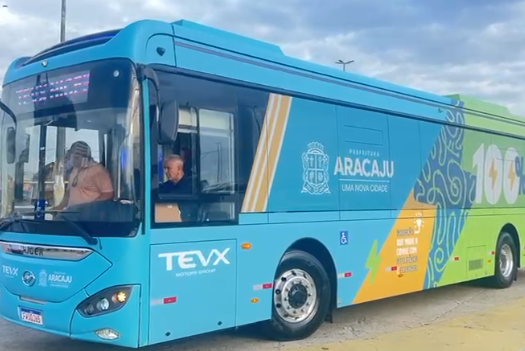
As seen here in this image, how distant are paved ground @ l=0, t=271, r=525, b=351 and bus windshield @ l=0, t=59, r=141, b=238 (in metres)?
1.82

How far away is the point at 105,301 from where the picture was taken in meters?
5.47

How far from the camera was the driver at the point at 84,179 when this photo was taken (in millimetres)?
5590

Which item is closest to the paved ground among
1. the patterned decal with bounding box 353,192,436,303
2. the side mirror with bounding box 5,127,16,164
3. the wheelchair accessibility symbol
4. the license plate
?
the patterned decal with bounding box 353,192,436,303

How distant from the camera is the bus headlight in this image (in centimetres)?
543

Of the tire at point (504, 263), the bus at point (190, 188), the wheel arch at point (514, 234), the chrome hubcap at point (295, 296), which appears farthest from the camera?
the wheel arch at point (514, 234)

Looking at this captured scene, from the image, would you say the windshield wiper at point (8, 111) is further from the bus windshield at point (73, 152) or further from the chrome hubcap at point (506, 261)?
the chrome hubcap at point (506, 261)

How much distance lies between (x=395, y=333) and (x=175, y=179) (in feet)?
12.0

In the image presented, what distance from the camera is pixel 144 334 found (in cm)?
550

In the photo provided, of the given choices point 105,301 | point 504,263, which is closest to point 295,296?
point 105,301

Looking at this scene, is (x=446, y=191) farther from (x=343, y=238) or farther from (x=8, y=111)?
(x=8, y=111)

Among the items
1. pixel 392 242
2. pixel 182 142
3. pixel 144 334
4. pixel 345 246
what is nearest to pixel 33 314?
pixel 144 334

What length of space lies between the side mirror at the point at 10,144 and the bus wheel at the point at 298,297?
3143 millimetres

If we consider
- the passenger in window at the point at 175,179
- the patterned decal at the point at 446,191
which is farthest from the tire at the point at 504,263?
the passenger in window at the point at 175,179

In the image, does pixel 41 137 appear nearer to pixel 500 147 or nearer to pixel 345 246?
pixel 345 246
